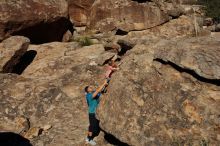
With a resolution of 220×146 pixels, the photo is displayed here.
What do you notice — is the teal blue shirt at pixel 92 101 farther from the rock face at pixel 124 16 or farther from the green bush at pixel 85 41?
the rock face at pixel 124 16

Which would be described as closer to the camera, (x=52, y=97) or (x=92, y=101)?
(x=92, y=101)

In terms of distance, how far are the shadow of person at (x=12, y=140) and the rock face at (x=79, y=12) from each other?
34.4 ft

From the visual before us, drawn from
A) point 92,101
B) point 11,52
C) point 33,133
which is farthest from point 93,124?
point 11,52

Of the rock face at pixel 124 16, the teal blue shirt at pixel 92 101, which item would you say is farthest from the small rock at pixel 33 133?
the rock face at pixel 124 16

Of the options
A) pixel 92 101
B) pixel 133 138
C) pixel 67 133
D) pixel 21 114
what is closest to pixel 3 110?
pixel 21 114

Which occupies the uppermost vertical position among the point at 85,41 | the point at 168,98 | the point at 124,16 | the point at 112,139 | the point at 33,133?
the point at 124,16

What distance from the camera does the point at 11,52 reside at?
15141 millimetres

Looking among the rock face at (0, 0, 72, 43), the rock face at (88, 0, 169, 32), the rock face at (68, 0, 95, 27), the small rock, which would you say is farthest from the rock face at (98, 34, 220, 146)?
the rock face at (68, 0, 95, 27)

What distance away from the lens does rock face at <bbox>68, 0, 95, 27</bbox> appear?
2022 centimetres

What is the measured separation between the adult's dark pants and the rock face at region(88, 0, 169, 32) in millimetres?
9309

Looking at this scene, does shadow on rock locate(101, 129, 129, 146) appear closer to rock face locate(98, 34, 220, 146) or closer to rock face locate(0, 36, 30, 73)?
rock face locate(98, 34, 220, 146)

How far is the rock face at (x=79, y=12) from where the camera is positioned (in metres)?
20.2

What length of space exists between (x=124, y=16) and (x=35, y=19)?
4.42m

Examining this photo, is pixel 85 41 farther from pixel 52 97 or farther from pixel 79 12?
pixel 52 97
